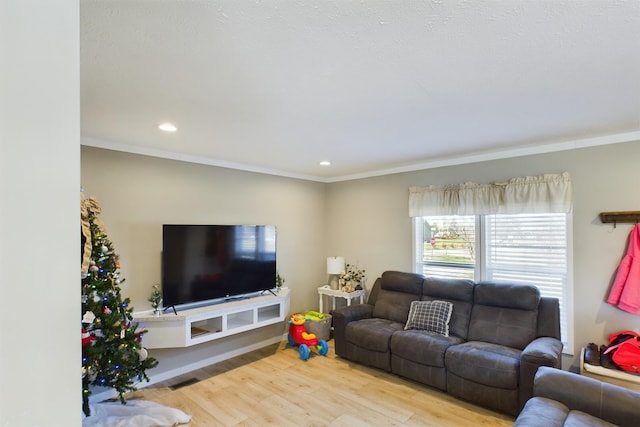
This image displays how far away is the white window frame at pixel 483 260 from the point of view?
332cm

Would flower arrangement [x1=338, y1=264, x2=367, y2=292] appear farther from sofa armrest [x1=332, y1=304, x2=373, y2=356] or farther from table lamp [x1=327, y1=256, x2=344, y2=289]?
sofa armrest [x1=332, y1=304, x2=373, y2=356]

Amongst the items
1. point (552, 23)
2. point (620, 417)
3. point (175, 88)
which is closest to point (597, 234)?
point (620, 417)

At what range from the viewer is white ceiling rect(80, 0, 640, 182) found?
137cm

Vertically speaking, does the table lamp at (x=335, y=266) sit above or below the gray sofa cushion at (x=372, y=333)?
above

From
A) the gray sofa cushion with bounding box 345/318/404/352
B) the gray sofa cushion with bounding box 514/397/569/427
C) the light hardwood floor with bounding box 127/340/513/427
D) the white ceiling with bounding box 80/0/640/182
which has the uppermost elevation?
the white ceiling with bounding box 80/0/640/182

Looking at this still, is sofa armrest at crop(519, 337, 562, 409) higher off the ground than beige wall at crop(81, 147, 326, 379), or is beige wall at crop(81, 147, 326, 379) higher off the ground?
beige wall at crop(81, 147, 326, 379)

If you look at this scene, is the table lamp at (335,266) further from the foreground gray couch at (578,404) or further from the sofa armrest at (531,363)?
the foreground gray couch at (578,404)

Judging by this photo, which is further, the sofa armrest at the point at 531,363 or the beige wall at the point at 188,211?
the beige wall at the point at 188,211

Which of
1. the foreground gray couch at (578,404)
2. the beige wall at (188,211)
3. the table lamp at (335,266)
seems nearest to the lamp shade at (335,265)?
the table lamp at (335,266)

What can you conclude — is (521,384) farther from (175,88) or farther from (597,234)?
(175,88)

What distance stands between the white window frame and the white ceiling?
1.00 meters

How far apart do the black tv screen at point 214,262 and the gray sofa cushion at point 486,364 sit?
2.31m

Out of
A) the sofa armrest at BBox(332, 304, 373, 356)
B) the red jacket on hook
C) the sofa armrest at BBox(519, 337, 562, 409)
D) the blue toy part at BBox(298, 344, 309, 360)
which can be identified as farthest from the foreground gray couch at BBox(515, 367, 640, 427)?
the blue toy part at BBox(298, 344, 309, 360)

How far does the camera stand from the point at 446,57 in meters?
1.71
